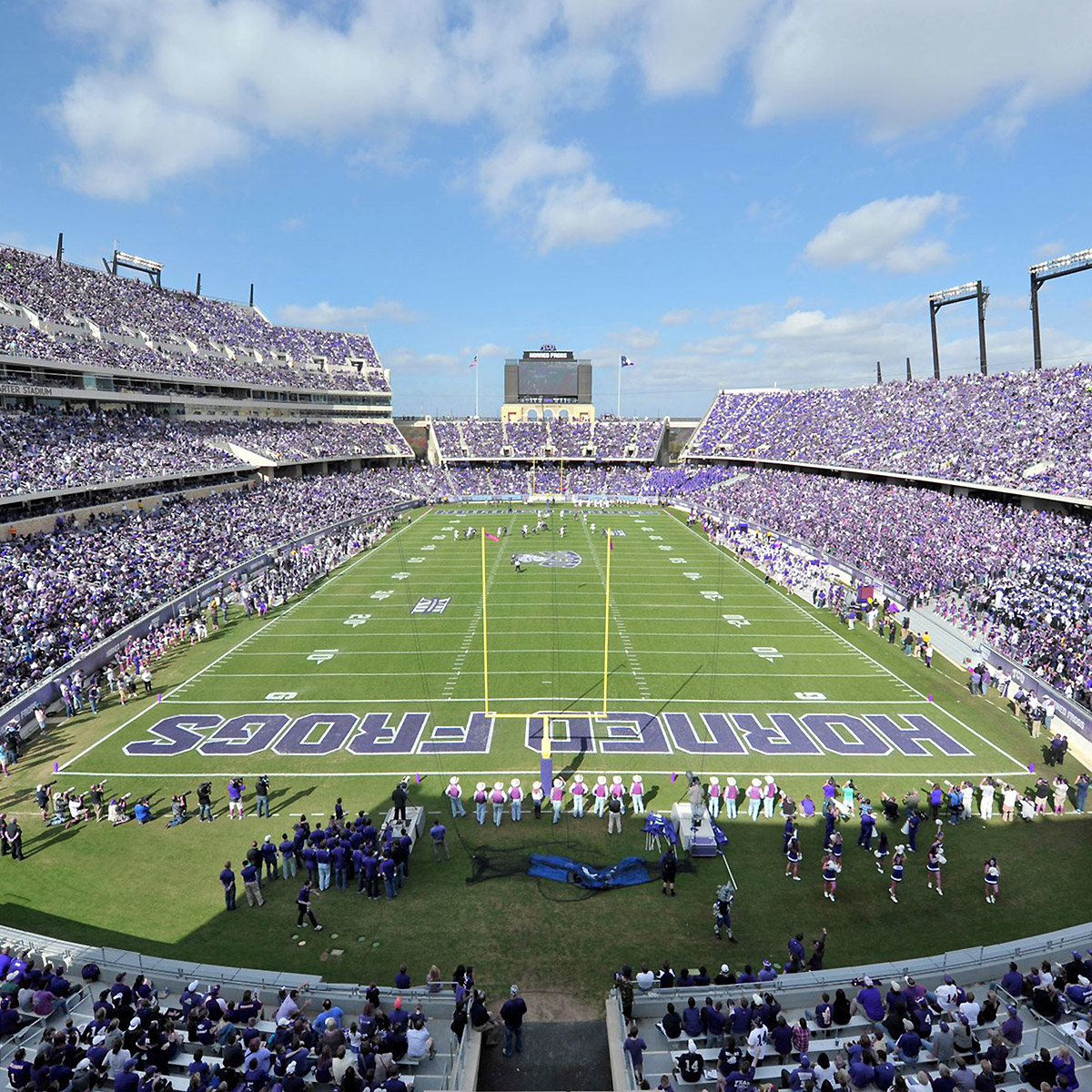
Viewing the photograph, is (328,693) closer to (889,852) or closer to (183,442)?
(889,852)

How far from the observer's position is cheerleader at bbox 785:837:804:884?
12.6m

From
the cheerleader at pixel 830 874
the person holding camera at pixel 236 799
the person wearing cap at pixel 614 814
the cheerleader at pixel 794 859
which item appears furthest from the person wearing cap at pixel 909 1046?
the person holding camera at pixel 236 799

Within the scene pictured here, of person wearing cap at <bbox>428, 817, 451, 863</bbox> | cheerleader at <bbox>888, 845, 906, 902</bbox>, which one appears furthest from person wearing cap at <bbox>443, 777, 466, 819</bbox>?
cheerleader at <bbox>888, 845, 906, 902</bbox>

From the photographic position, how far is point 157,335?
55.8m

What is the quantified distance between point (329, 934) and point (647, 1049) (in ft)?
18.2

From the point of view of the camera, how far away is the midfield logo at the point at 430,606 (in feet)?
102

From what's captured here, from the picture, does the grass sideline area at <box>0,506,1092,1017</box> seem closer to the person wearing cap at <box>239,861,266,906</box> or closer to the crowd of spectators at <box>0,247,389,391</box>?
the person wearing cap at <box>239,861,266,906</box>

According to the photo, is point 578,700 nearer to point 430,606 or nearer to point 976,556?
point 430,606

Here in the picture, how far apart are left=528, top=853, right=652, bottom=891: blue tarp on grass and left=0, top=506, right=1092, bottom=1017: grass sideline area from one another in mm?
263

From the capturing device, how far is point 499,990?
10.1 meters

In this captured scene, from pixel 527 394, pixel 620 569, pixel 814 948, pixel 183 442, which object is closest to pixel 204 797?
pixel 814 948

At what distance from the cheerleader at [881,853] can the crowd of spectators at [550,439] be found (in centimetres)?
7219

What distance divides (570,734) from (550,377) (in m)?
74.0

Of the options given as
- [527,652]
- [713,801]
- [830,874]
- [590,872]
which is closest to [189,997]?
[590,872]
